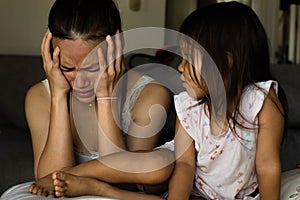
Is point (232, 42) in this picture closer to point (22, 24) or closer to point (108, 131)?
point (108, 131)

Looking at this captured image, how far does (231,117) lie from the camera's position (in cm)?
144

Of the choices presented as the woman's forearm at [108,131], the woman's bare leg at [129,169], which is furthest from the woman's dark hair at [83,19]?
the woman's bare leg at [129,169]

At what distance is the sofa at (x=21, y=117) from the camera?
6.49 ft

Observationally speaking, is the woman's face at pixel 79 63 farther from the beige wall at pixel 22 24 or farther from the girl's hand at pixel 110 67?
the beige wall at pixel 22 24

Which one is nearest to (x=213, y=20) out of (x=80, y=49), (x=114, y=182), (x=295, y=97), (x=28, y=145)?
(x=80, y=49)

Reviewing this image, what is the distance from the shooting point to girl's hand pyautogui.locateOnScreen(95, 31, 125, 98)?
4.86 ft

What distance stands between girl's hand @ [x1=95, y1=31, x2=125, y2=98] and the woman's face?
19 millimetres

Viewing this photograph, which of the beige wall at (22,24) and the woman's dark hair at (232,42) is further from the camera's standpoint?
the beige wall at (22,24)

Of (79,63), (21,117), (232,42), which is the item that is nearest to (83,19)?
(79,63)

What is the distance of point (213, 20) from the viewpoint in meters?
1.42

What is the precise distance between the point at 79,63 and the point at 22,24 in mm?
1553

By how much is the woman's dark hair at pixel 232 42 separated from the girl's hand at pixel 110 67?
19cm

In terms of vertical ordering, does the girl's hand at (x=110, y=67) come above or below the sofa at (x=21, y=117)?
above

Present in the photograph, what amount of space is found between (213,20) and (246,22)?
84 millimetres
